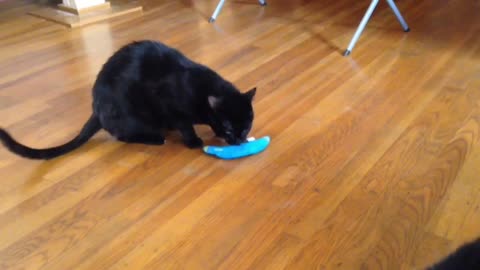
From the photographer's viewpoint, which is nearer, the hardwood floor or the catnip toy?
the hardwood floor

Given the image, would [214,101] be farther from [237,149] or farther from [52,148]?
[52,148]

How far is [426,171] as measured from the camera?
64.0 inches

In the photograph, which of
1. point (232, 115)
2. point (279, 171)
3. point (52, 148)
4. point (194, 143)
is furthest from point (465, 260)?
point (52, 148)

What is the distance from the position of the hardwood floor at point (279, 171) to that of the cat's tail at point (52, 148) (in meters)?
0.04

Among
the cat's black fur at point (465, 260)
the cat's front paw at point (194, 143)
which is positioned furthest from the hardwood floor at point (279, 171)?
the cat's black fur at point (465, 260)

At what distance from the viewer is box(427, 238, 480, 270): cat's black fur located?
868 mm

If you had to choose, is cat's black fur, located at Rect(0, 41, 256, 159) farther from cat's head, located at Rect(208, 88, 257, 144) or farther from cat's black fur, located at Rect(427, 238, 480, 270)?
cat's black fur, located at Rect(427, 238, 480, 270)

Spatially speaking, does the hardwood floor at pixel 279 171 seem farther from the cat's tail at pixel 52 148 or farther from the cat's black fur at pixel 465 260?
the cat's black fur at pixel 465 260

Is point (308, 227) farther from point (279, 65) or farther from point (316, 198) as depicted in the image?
point (279, 65)

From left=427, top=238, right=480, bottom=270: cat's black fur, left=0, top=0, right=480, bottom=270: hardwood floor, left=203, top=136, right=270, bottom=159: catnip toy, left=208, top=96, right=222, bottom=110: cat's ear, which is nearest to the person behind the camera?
left=427, top=238, right=480, bottom=270: cat's black fur

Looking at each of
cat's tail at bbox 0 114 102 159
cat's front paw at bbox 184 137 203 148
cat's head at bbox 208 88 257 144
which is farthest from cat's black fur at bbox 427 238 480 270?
cat's tail at bbox 0 114 102 159

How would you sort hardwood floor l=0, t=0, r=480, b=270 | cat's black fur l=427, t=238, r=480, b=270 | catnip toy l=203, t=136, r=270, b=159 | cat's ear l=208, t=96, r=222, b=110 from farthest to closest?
catnip toy l=203, t=136, r=270, b=159
cat's ear l=208, t=96, r=222, b=110
hardwood floor l=0, t=0, r=480, b=270
cat's black fur l=427, t=238, r=480, b=270

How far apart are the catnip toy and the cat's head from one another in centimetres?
3

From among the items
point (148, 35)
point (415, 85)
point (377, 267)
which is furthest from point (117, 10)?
point (377, 267)
